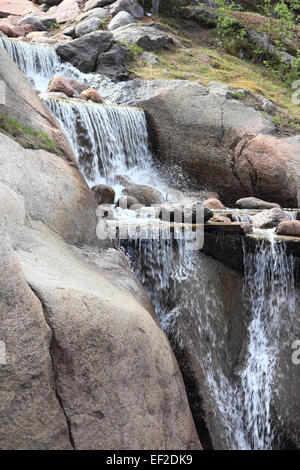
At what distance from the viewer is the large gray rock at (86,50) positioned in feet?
52.2

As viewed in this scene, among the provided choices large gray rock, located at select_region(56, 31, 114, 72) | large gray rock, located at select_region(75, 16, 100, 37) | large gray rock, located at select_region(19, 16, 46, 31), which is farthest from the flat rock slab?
large gray rock, located at select_region(56, 31, 114, 72)

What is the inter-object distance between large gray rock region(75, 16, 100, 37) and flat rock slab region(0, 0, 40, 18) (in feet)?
16.5

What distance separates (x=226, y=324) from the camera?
6348 mm

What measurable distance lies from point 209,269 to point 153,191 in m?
4.35

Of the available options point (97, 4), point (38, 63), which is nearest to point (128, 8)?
point (97, 4)

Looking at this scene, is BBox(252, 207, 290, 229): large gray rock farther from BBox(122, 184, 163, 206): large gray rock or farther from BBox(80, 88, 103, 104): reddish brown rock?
Answer: BBox(80, 88, 103, 104): reddish brown rock

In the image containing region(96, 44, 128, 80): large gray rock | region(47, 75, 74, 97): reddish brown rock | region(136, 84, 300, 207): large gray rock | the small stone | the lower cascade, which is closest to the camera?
the lower cascade

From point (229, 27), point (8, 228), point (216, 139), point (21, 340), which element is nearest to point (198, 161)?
point (216, 139)

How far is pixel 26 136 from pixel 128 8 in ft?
56.3

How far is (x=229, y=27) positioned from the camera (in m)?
23.7

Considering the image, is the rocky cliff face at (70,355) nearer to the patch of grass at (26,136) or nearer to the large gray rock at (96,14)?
the patch of grass at (26,136)

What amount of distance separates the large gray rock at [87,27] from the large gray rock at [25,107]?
12.7 metres

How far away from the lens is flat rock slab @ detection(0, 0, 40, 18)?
21688mm

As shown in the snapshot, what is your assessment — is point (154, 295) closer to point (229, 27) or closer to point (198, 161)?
point (198, 161)
